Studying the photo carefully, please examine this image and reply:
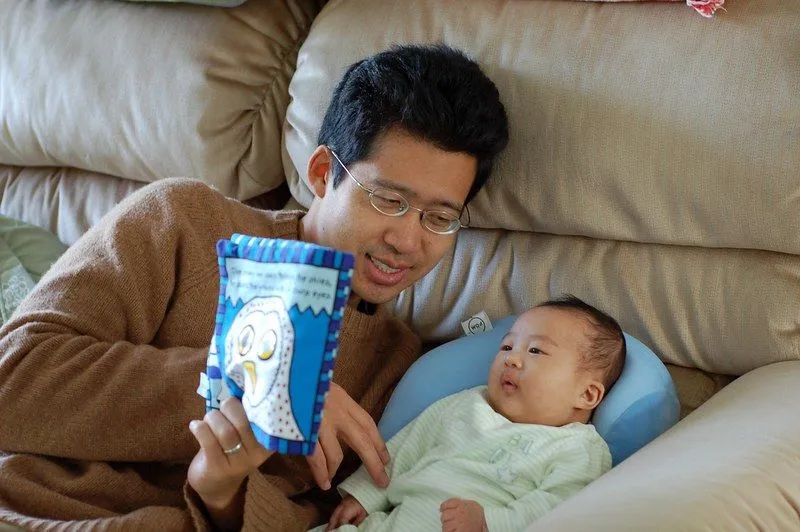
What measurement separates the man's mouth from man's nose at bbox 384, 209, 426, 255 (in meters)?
0.04

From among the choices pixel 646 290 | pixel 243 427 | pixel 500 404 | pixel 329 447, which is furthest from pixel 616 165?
pixel 243 427

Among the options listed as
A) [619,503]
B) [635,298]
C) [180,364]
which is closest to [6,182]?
[180,364]

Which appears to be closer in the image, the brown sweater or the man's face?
the brown sweater

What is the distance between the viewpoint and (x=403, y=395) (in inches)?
62.2

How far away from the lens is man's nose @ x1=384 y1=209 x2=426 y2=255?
146cm

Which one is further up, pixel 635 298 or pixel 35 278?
pixel 635 298

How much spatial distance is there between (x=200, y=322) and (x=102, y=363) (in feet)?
0.65

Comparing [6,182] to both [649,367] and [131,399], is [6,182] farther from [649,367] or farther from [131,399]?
[649,367]

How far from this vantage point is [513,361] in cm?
146

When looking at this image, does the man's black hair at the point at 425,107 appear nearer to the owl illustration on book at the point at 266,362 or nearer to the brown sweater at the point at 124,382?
the brown sweater at the point at 124,382

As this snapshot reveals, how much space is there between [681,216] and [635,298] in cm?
16

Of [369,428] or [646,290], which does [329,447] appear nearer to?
[369,428]

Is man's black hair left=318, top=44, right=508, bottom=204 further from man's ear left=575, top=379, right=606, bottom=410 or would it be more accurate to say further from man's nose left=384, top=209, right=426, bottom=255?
man's ear left=575, top=379, right=606, bottom=410

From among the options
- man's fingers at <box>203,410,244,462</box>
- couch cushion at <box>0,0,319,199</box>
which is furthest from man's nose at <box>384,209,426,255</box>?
couch cushion at <box>0,0,319,199</box>
